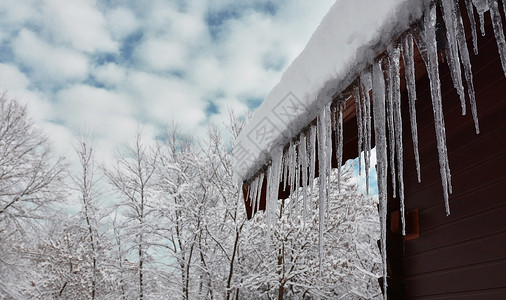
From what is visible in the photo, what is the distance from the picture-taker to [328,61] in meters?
1.36

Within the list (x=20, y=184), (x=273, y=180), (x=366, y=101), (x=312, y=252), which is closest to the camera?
(x=366, y=101)

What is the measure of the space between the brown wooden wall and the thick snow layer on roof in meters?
0.90

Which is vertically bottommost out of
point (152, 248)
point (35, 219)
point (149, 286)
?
point (149, 286)

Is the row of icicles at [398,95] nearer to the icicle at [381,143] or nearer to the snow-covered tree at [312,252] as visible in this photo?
the icicle at [381,143]

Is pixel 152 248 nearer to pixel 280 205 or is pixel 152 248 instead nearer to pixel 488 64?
pixel 280 205

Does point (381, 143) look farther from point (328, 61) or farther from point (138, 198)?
point (138, 198)

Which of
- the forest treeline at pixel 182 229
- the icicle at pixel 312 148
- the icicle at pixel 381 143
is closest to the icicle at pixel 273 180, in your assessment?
the icicle at pixel 312 148

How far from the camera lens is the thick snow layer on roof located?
1058 mm

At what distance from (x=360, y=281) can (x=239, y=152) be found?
7768 millimetres

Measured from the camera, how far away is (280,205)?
28.0 feet

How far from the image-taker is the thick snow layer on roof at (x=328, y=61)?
41.6 inches

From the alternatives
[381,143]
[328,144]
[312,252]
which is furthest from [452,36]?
[312,252]

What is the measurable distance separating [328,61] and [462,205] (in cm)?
118

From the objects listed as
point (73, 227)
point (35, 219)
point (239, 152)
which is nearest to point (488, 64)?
point (239, 152)
